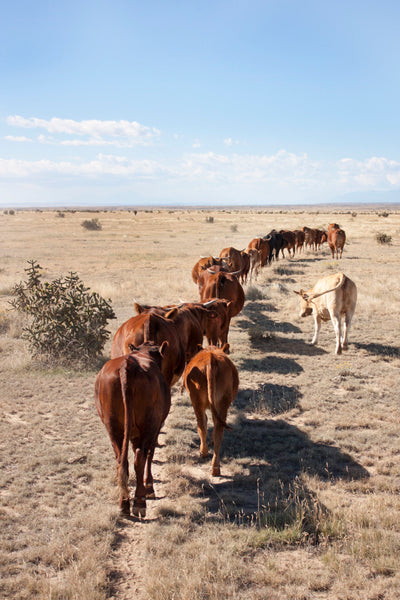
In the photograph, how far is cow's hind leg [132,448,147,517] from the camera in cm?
386

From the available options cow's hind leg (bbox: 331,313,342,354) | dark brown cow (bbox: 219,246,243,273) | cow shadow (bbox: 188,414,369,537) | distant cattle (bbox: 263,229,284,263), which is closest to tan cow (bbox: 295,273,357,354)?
cow's hind leg (bbox: 331,313,342,354)

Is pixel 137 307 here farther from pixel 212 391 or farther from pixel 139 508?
pixel 139 508

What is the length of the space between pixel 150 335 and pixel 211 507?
6.63 ft

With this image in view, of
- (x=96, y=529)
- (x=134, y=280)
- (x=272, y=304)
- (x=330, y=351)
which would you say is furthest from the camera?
(x=134, y=280)

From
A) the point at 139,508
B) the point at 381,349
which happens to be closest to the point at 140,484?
the point at 139,508

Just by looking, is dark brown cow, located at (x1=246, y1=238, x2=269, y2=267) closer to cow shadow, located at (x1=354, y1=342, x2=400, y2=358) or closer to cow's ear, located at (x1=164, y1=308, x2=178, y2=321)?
cow shadow, located at (x1=354, y1=342, x2=400, y2=358)

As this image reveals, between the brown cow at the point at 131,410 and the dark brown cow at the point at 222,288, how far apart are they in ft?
18.5

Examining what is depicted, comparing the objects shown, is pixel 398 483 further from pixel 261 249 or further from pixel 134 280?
pixel 261 249

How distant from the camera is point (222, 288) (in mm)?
9703

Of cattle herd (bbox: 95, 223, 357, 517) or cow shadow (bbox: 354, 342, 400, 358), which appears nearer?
cattle herd (bbox: 95, 223, 357, 517)

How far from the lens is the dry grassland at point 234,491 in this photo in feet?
10.8

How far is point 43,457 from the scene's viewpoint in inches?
211

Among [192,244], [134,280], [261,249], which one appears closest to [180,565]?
[134,280]

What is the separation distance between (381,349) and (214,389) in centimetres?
643
